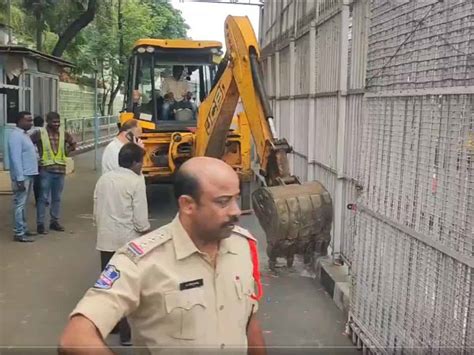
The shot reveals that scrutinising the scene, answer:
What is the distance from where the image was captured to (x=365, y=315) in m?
4.82

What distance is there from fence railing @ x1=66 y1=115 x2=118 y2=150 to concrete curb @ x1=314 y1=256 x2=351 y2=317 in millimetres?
14531

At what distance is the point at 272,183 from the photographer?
689 cm

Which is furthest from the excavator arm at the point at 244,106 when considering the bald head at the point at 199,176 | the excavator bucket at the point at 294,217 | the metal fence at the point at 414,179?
the bald head at the point at 199,176

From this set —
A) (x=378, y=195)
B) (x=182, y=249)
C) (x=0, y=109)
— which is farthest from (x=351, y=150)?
(x=0, y=109)

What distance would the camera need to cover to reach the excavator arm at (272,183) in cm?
631

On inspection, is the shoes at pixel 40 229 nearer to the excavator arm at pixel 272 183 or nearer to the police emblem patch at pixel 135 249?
the excavator arm at pixel 272 183

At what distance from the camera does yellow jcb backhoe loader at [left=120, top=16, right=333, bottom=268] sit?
21.1 feet

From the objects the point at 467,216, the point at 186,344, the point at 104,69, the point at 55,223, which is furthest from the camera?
the point at 104,69

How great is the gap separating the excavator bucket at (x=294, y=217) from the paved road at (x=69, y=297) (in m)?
0.53

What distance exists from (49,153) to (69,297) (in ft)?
10.4

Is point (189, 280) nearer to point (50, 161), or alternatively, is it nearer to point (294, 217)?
point (294, 217)

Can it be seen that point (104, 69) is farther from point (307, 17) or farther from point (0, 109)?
point (307, 17)

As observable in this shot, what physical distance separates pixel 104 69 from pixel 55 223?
21.3 metres

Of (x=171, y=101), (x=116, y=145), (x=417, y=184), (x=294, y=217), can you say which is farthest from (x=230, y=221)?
(x=171, y=101)
